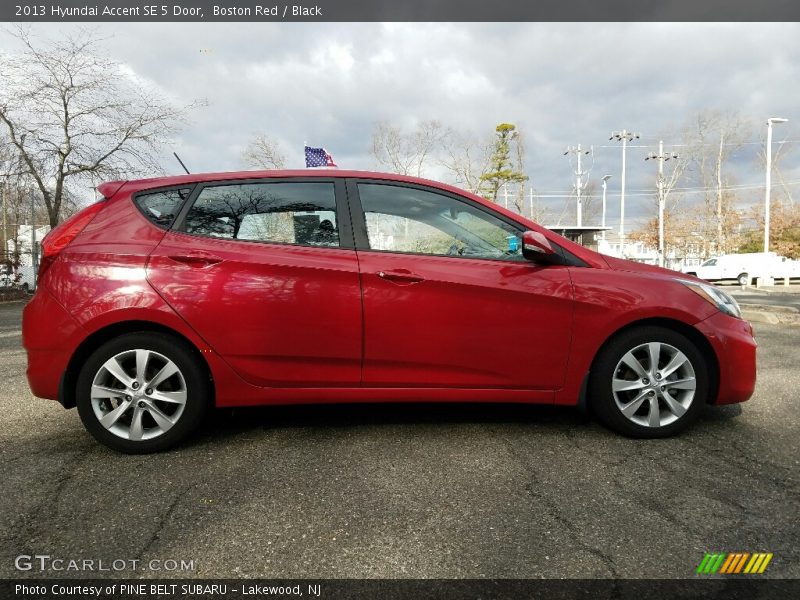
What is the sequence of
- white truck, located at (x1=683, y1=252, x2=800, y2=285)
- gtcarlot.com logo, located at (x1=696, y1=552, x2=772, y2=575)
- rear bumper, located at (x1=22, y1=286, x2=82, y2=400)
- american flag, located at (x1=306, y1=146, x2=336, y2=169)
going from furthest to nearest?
1. white truck, located at (x1=683, y1=252, x2=800, y2=285)
2. american flag, located at (x1=306, y1=146, x2=336, y2=169)
3. rear bumper, located at (x1=22, y1=286, x2=82, y2=400)
4. gtcarlot.com logo, located at (x1=696, y1=552, x2=772, y2=575)

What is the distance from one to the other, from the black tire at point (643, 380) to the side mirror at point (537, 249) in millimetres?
611

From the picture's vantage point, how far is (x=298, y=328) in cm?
275

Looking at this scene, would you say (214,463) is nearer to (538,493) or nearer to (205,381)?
(205,381)

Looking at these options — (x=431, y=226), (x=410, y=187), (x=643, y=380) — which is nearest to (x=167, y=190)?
(x=410, y=187)

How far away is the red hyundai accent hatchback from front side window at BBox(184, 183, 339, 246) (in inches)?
0.4

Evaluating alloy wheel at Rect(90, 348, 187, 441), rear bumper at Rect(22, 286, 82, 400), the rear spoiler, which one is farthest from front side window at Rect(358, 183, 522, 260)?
rear bumper at Rect(22, 286, 82, 400)

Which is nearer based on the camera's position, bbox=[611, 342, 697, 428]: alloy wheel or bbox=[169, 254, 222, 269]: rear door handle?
bbox=[169, 254, 222, 269]: rear door handle

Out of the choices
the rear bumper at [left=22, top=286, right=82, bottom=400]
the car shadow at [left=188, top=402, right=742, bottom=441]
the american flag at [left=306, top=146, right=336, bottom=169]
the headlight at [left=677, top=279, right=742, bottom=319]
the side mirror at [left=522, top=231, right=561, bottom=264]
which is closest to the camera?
the rear bumper at [left=22, top=286, right=82, bottom=400]

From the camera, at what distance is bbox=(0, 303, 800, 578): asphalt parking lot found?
5.82 feet

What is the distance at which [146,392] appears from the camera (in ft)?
8.82

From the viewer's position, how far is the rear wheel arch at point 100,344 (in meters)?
2.71

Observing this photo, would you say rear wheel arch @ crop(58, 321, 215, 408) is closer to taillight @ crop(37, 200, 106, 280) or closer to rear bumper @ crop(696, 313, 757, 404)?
taillight @ crop(37, 200, 106, 280)

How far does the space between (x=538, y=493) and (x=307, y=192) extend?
6.76ft

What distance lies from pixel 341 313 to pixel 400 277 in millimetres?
385
